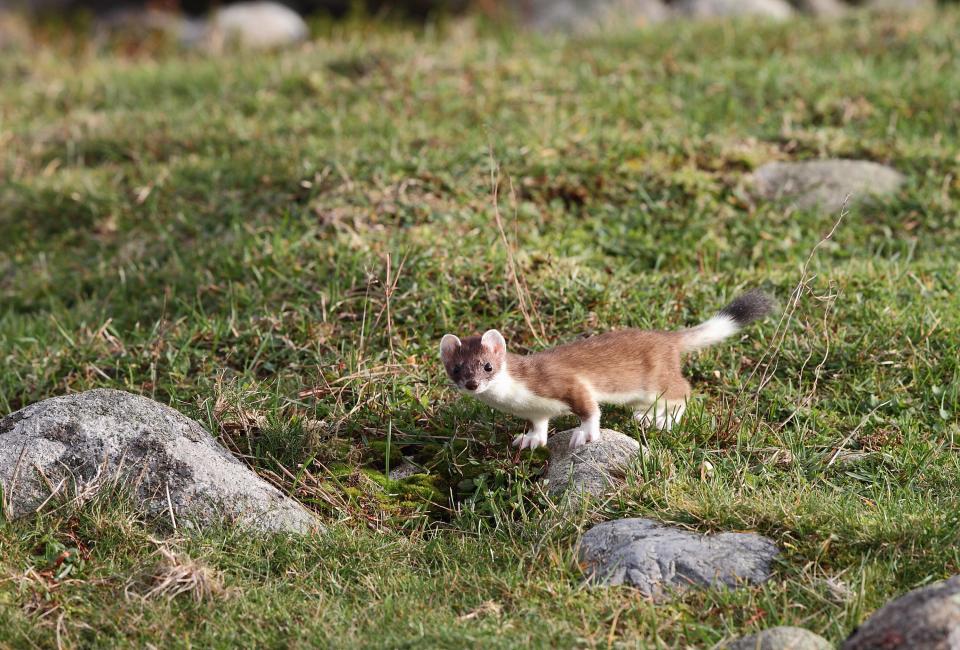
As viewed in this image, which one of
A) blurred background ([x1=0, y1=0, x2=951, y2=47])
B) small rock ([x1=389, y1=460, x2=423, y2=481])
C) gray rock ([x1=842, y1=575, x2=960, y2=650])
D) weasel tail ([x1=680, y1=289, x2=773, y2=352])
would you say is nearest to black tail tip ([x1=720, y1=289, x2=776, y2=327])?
weasel tail ([x1=680, y1=289, x2=773, y2=352])

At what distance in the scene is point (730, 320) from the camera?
201 inches

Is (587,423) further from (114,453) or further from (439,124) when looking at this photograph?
(439,124)

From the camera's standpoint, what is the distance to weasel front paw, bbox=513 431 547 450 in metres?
4.82

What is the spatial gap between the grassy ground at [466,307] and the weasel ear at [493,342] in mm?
500

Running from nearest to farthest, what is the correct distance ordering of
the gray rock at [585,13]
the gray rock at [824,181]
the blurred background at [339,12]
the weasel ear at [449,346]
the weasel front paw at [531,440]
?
the weasel ear at [449,346] → the weasel front paw at [531,440] → the gray rock at [824,181] → the gray rock at [585,13] → the blurred background at [339,12]

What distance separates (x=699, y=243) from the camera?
6625mm

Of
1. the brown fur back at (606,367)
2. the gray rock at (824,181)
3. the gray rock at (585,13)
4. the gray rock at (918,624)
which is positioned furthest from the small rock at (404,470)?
the gray rock at (585,13)

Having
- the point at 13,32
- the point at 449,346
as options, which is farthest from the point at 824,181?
the point at 13,32

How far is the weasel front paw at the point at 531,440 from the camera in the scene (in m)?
4.82

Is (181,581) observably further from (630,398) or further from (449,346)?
(630,398)

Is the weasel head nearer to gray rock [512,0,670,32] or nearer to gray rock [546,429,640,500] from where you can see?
gray rock [546,429,640,500]

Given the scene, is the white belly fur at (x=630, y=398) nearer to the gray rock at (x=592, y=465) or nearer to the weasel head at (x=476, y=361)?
the gray rock at (x=592, y=465)

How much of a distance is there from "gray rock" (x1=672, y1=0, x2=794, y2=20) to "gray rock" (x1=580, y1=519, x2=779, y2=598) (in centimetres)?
887

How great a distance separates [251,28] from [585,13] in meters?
3.74
